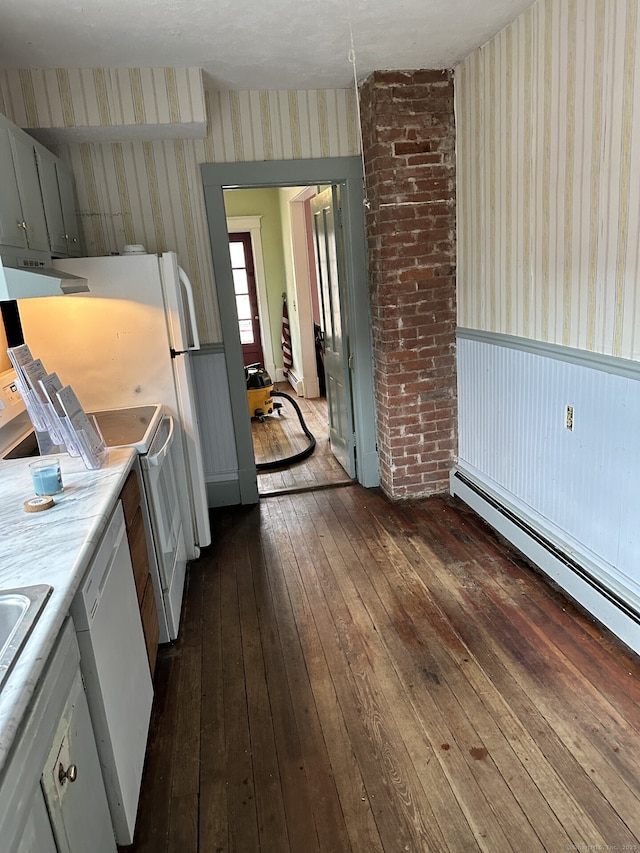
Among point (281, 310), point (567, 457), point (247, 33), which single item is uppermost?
point (247, 33)

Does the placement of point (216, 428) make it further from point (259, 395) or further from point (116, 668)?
point (116, 668)

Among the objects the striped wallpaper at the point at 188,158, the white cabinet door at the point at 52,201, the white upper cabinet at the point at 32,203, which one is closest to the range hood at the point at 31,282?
the white upper cabinet at the point at 32,203

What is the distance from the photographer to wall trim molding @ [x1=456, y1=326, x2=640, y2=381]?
2.18 metres

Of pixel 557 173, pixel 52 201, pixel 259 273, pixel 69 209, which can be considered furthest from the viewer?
pixel 259 273

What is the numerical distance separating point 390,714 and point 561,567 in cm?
114

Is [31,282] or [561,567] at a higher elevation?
[31,282]

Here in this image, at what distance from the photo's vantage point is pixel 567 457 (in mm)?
2623

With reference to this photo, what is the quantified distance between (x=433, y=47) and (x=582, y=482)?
2292mm

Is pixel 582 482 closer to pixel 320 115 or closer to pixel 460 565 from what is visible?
pixel 460 565

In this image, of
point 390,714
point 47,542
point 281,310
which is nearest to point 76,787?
point 47,542

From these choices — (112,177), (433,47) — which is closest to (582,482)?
(433,47)

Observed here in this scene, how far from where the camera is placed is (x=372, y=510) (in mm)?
3744

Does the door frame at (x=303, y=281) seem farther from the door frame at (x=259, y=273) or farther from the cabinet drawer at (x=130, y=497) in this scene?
the cabinet drawer at (x=130, y=497)

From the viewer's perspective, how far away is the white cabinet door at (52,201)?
8.93ft
